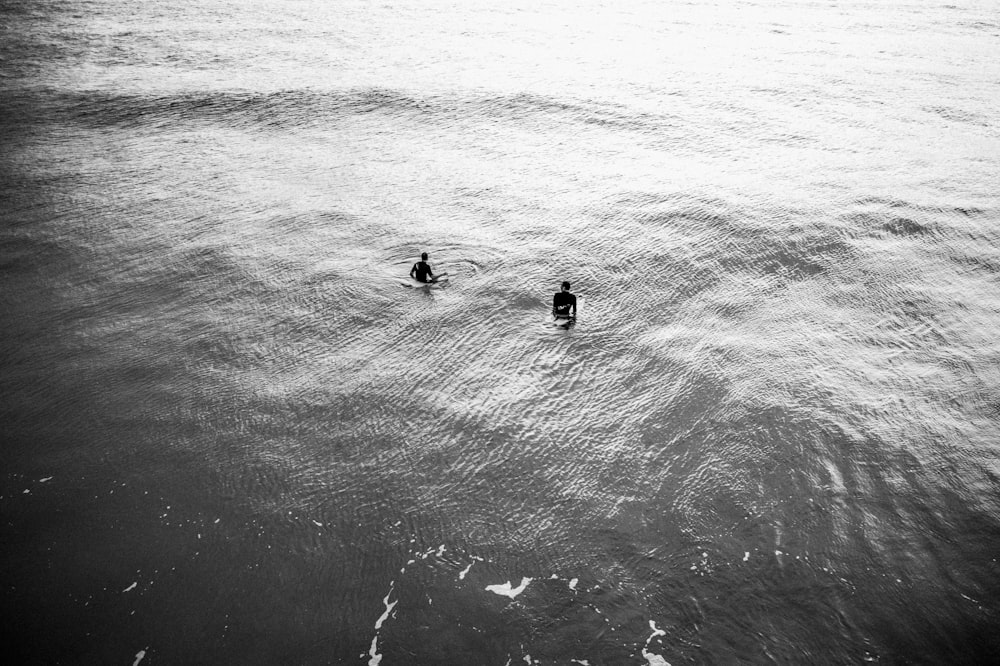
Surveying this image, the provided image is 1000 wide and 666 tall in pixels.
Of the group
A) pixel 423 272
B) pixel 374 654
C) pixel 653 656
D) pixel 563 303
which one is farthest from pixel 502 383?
pixel 653 656

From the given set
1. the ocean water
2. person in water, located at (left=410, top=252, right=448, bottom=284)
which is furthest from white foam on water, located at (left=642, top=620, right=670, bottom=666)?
person in water, located at (left=410, top=252, right=448, bottom=284)

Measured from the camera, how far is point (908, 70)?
3186 cm

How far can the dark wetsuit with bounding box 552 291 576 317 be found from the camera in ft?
49.5

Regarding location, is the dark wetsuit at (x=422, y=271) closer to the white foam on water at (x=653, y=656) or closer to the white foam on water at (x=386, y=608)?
the white foam on water at (x=386, y=608)

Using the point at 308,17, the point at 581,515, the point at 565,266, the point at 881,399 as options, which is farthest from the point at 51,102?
the point at 881,399

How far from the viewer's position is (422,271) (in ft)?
54.4

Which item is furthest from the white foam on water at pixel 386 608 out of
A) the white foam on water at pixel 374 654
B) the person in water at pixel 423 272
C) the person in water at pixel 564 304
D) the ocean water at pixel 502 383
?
the person in water at pixel 423 272

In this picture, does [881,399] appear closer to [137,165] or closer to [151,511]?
[151,511]

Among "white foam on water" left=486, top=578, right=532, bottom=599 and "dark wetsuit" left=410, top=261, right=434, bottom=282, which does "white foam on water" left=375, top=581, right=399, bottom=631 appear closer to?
"white foam on water" left=486, top=578, right=532, bottom=599

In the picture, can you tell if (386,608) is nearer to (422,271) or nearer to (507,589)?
(507,589)

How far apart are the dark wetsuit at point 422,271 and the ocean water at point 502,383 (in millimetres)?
523

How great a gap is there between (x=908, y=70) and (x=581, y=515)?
32.5 meters

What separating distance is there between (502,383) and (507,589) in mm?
4865

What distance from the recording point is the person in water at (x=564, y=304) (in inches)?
594
